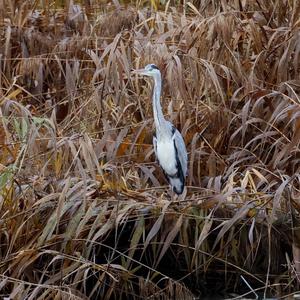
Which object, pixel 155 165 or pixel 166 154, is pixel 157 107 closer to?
pixel 166 154

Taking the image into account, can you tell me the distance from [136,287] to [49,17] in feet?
8.93

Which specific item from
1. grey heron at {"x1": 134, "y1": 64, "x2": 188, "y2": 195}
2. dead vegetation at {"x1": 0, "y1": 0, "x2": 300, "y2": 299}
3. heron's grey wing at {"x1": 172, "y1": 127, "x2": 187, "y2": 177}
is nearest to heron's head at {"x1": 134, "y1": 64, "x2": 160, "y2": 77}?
grey heron at {"x1": 134, "y1": 64, "x2": 188, "y2": 195}

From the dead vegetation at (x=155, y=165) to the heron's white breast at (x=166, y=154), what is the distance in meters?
0.11

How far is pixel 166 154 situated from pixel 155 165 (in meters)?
0.19

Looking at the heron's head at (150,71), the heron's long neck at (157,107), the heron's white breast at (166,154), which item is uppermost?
the heron's head at (150,71)

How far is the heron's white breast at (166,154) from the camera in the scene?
198 inches

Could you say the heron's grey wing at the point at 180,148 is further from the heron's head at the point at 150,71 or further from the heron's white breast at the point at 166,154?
the heron's head at the point at 150,71

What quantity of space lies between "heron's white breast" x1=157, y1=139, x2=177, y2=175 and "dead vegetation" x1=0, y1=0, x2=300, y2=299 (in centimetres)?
11

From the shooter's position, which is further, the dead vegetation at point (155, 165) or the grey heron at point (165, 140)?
the grey heron at point (165, 140)

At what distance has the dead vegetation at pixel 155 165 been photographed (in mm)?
4441

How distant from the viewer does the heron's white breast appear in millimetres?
5023

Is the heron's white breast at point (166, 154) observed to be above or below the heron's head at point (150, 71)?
below

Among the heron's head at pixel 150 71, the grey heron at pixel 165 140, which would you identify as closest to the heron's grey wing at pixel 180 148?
the grey heron at pixel 165 140

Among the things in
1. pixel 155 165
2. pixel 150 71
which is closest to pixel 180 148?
pixel 155 165
